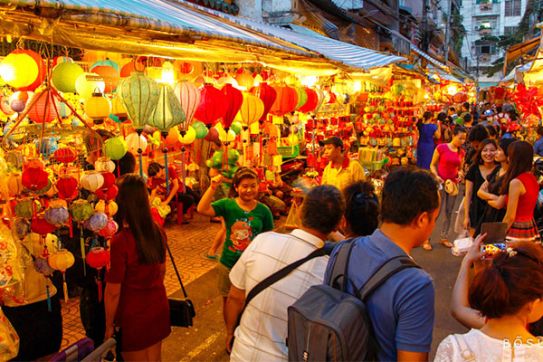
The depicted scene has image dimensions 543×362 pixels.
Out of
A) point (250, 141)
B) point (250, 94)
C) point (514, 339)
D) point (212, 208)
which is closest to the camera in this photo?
point (514, 339)

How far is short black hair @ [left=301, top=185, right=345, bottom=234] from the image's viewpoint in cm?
244

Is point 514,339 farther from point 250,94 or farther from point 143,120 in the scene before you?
point 250,94

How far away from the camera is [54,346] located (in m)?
3.30

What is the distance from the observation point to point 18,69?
3.15m

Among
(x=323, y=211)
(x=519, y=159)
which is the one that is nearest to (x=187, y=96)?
(x=323, y=211)

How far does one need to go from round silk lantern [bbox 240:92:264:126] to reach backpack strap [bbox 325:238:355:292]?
128 inches

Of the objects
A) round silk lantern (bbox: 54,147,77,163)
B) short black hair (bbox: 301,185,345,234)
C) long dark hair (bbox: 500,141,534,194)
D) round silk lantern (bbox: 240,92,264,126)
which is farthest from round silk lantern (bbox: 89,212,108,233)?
long dark hair (bbox: 500,141,534,194)

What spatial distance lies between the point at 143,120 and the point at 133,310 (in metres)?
1.41

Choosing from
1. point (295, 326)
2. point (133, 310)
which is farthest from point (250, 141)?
point (295, 326)

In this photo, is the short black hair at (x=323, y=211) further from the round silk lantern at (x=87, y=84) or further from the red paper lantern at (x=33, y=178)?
the round silk lantern at (x=87, y=84)

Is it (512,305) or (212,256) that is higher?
(512,305)

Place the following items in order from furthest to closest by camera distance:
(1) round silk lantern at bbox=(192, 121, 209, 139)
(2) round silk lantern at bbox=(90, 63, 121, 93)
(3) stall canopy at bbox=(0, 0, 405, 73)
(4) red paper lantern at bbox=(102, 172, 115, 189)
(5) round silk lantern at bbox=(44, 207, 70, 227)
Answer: (1) round silk lantern at bbox=(192, 121, 209, 139) < (2) round silk lantern at bbox=(90, 63, 121, 93) < (4) red paper lantern at bbox=(102, 172, 115, 189) < (5) round silk lantern at bbox=(44, 207, 70, 227) < (3) stall canopy at bbox=(0, 0, 405, 73)

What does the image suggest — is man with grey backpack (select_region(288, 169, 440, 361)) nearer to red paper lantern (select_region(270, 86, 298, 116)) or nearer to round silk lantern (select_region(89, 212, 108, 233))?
round silk lantern (select_region(89, 212, 108, 233))

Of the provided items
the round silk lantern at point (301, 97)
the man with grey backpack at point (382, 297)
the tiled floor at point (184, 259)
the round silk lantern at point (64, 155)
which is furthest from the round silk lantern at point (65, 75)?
the round silk lantern at point (301, 97)
